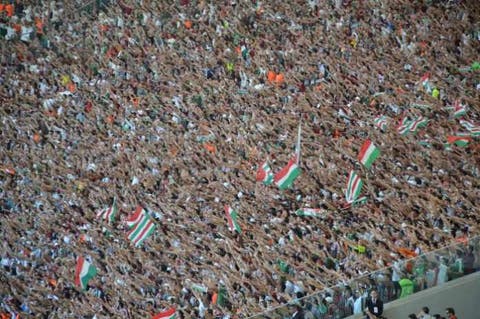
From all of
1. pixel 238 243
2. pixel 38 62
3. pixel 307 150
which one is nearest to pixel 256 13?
pixel 38 62

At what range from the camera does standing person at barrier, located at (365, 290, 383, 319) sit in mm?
21312

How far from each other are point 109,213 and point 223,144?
3.76 m

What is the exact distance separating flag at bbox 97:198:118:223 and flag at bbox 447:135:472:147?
22.1 feet

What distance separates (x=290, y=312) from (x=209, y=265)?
17.1 feet

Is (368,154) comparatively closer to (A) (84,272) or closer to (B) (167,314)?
(B) (167,314)

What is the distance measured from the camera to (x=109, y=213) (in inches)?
1176

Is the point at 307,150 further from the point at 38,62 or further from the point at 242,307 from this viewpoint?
the point at 38,62

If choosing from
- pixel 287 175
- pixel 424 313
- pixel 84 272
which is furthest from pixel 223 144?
pixel 424 313

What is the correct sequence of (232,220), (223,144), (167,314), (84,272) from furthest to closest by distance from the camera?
(223,144), (232,220), (84,272), (167,314)

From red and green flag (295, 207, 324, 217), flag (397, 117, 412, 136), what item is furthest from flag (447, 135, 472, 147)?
red and green flag (295, 207, 324, 217)

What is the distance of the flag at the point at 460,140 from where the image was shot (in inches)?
1096

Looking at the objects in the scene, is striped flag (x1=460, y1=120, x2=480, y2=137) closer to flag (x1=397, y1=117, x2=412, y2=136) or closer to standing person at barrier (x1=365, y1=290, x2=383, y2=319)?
flag (x1=397, y1=117, x2=412, y2=136)

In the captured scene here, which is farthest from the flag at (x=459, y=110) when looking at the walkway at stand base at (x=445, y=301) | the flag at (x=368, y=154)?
the walkway at stand base at (x=445, y=301)

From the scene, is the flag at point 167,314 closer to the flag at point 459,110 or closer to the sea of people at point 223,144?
the sea of people at point 223,144
